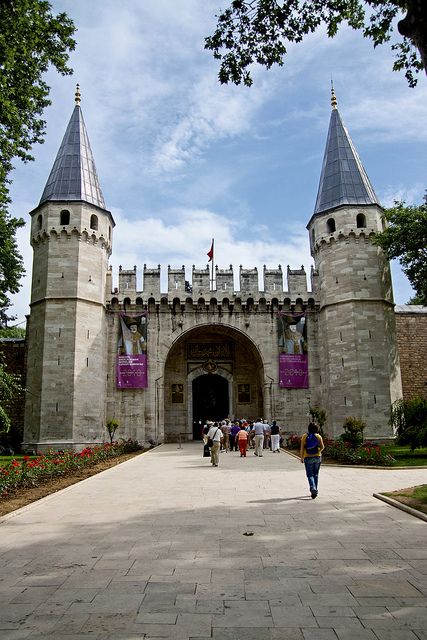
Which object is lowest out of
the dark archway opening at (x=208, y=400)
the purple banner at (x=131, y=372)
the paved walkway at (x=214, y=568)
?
the paved walkway at (x=214, y=568)

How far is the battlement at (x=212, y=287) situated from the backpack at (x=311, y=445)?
17.2 metres

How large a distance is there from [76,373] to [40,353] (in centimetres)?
194

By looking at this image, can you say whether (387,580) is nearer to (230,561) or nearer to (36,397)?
(230,561)

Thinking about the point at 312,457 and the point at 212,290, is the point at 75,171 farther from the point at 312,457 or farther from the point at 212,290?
the point at 312,457

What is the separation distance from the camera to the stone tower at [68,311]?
22.0 meters

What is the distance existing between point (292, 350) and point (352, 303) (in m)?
3.91

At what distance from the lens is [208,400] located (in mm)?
28266

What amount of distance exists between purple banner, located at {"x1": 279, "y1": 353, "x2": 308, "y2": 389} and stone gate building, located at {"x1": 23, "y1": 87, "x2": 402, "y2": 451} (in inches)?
2.0

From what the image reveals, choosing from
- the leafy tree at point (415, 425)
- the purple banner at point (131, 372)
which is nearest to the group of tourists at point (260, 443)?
the leafy tree at point (415, 425)

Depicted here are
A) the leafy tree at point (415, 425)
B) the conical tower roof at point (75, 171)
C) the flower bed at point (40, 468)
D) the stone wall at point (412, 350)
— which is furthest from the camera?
the stone wall at point (412, 350)

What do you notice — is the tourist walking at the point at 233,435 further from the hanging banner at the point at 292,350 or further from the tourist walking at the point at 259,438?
the hanging banner at the point at 292,350

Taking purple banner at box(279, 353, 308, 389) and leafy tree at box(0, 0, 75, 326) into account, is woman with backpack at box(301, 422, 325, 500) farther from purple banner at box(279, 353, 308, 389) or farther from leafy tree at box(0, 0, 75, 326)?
purple banner at box(279, 353, 308, 389)

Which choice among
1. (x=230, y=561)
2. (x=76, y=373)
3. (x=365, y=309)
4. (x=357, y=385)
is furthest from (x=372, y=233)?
(x=230, y=561)

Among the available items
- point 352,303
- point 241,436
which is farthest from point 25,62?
point 352,303
